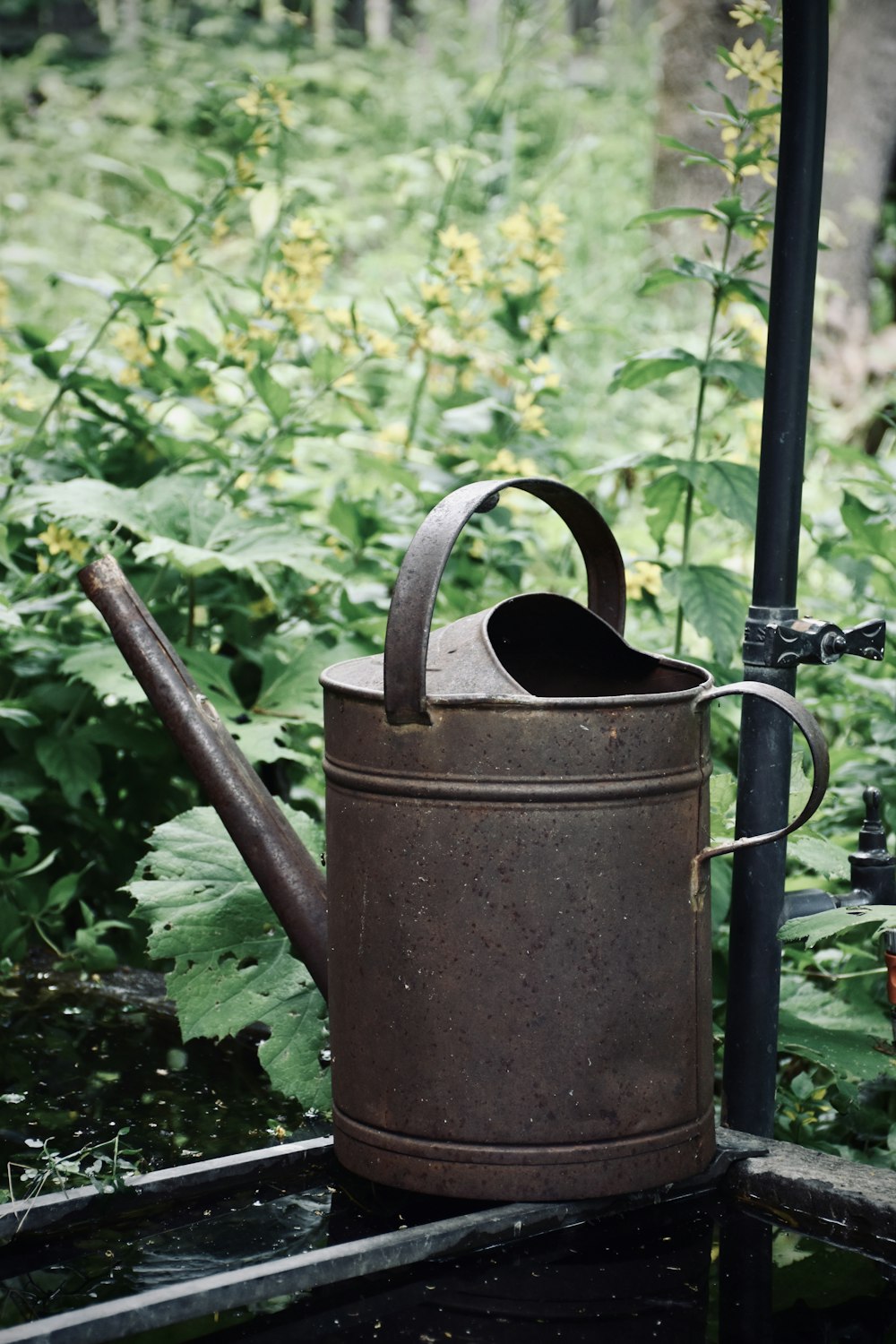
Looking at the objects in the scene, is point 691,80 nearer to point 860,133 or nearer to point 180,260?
point 860,133

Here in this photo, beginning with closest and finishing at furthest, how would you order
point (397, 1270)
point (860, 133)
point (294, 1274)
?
point (294, 1274) < point (397, 1270) < point (860, 133)

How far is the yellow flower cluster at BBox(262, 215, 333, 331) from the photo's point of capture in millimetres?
2773

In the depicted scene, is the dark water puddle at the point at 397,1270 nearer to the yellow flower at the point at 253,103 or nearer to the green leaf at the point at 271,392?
the green leaf at the point at 271,392

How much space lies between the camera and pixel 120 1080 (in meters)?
1.83

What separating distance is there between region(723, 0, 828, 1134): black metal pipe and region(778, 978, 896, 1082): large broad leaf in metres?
0.14

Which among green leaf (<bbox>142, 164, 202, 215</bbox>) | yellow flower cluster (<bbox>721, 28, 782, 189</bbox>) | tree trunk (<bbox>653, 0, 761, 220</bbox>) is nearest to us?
yellow flower cluster (<bbox>721, 28, 782, 189</bbox>)

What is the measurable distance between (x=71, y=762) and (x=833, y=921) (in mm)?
1418

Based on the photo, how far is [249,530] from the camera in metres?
2.42

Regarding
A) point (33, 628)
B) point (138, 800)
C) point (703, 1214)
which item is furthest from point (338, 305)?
point (703, 1214)

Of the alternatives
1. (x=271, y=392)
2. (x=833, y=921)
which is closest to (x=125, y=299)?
(x=271, y=392)

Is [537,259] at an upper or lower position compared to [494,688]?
upper

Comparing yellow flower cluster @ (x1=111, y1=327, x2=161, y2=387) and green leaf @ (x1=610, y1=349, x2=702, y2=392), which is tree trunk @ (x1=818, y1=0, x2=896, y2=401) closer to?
yellow flower cluster @ (x1=111, y1=327, x2=161, y2=387)

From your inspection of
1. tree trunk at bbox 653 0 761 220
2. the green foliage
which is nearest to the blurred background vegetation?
the green foliage

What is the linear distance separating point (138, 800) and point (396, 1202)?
125 centimetres
